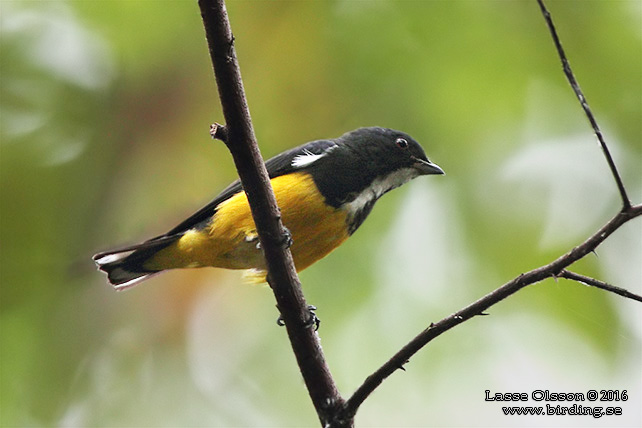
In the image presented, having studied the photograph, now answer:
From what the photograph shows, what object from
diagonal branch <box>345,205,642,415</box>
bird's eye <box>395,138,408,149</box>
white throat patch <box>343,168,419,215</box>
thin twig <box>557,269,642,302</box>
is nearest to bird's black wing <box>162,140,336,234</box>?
white throat patch <box>343,168,419,215</box>

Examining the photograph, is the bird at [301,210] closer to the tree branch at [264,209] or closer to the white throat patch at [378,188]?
the white throat patch at [378,188]

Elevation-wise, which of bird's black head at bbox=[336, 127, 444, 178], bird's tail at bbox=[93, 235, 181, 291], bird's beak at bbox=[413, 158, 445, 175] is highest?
bird's black head at bbox=[336, 127, 444, 178]

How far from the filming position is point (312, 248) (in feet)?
16.2

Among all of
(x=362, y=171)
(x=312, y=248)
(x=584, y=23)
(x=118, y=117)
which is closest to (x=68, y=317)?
(x=118, y=117)

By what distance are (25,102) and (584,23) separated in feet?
15.6

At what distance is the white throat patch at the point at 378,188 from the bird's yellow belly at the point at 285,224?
0.39 feet

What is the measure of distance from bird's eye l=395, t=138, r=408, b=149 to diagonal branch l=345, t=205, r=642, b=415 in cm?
271

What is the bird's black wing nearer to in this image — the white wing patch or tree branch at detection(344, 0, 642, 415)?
the white wing patch

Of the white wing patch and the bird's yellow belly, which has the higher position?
the white wing patch

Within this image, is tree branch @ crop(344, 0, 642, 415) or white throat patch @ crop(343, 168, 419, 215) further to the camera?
white throat patch @ crop(343, 168, 419, 215)

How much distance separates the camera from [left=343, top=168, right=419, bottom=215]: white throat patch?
16.3 ft

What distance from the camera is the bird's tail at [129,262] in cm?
520

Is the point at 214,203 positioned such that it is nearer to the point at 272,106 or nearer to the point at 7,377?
the point at 272,106

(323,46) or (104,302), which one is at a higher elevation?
(323,46)
